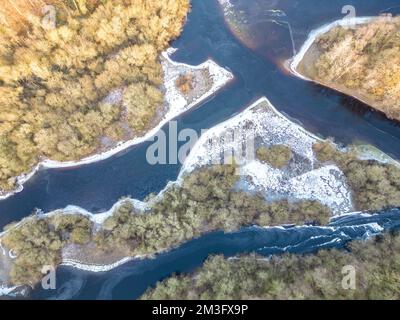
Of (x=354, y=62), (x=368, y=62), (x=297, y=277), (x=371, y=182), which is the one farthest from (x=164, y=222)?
(x=368, y=62)

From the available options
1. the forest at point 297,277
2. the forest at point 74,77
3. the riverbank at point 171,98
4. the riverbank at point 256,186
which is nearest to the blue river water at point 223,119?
the riverbank at point 171,98

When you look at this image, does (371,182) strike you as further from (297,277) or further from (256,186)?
(297,277)

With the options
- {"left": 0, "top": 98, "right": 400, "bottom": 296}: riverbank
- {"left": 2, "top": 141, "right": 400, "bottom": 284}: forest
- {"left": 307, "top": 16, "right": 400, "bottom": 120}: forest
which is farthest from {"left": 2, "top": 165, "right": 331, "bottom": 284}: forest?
{"left": 307, "top": 16, "right": 400, "bottom": 120}: forest

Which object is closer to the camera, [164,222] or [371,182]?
[164,222]

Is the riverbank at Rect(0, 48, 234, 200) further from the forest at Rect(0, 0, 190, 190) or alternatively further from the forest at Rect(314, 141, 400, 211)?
the forest at Rect(314, 141, 400, 211)

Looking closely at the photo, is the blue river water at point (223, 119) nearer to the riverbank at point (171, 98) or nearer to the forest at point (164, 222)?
the riverbank at point (171, 98)

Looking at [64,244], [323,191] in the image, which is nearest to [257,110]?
[323,191]
